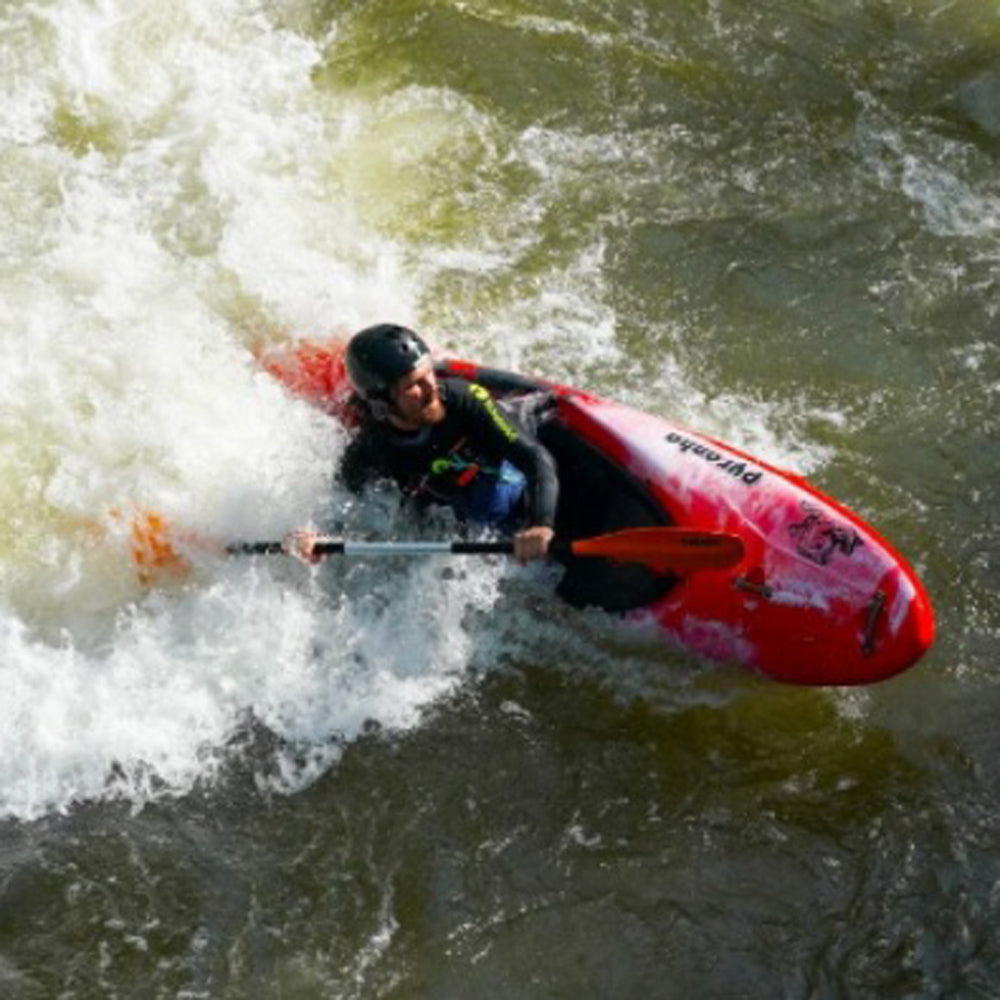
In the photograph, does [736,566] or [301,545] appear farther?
[301,545]

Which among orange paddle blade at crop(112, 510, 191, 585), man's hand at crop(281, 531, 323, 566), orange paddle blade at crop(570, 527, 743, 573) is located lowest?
orange paddle blade at crop(112, 510, 191, 585)

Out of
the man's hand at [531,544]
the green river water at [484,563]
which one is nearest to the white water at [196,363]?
the green river water at [484,563]

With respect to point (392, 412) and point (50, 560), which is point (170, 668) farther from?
point (392, 412)

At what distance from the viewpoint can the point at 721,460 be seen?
5531mm

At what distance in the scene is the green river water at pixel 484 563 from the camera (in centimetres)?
490

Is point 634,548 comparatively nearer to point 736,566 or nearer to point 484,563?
point 736,566

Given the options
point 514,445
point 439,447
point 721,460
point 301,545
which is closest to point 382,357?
point 439,447

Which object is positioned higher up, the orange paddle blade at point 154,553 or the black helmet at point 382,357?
the black helmet at point 382,357

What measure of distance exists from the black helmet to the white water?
90cm

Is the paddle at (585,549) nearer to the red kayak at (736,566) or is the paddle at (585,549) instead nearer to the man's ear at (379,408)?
the red kayak at (736,566)

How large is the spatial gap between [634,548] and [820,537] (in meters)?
0.69

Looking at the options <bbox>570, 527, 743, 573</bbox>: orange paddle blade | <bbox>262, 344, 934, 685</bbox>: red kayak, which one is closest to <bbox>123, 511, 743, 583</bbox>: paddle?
<bbox>570, 527, 743, 573</bbox>: orange paddle blade

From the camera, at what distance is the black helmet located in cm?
525

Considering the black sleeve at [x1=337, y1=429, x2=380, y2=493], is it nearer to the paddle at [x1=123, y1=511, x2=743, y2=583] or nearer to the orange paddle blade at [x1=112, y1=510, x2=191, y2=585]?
the paddle at [x1=123, y1=511, x2=743, y2=583]
